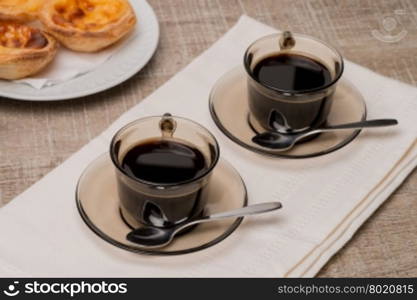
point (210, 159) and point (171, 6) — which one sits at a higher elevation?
point (210, 159)

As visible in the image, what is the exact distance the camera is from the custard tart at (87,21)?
4.70 ft

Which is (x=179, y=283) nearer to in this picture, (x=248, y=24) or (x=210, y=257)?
(x=210, y=257)

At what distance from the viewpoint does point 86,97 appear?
55.3 inches

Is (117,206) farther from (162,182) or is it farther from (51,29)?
(51,29)

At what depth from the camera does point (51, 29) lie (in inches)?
56.4

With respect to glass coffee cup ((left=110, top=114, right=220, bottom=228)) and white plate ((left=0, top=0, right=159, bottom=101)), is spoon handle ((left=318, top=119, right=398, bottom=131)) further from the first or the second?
white plate ((left=0, top=0, right=159, bottom=101))

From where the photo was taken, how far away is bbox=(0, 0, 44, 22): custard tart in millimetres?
1467

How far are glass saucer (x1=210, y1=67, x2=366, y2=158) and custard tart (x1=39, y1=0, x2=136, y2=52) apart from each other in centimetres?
23

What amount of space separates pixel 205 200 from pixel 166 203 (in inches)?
3.1

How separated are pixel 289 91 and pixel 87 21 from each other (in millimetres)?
483

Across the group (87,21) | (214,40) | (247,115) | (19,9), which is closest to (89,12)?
(87,21)

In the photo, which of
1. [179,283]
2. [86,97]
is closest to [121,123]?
[86,97]

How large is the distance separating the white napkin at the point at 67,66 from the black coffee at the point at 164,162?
0.35 meters

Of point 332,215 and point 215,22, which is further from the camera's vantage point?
point 215,22
